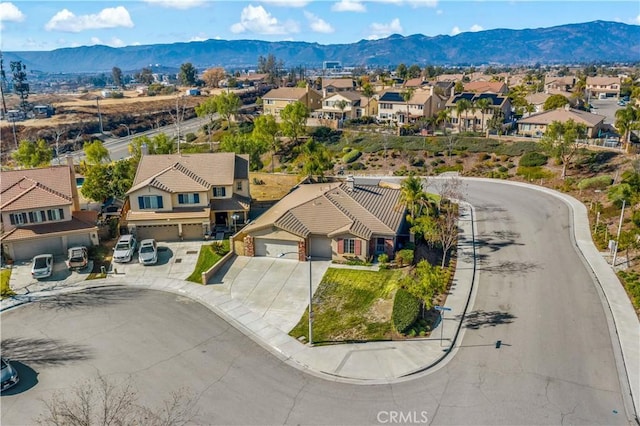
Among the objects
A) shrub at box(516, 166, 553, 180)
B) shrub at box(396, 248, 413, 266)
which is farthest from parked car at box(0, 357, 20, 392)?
shrub at box(516, 166, 553, 180)

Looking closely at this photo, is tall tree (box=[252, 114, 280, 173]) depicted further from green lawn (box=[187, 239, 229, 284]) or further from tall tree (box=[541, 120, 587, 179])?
tall tree (box=[541, 120, 587, 179])

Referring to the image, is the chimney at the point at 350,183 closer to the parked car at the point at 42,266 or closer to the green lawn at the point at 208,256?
the green lawn at the point at 208,256

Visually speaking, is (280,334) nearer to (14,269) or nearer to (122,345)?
(122,345)

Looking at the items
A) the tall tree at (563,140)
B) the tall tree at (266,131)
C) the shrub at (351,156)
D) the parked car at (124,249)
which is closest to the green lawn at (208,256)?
the parked car at (124,249)

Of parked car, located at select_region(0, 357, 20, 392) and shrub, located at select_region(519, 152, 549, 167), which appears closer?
parked car, located at select_region(0, 357, 20, 392)

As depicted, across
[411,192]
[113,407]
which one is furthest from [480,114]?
[113,407]

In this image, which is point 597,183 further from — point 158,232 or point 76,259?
point 76,259

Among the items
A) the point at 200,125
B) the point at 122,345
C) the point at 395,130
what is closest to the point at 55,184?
the point at 122,345
